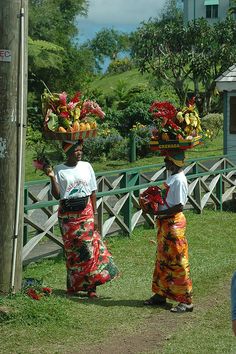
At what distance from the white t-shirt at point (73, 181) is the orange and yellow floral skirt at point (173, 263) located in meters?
0.87

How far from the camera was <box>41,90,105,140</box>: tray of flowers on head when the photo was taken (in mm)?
7789

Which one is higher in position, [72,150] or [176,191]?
[72,150]

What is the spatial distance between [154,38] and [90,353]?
3779cm

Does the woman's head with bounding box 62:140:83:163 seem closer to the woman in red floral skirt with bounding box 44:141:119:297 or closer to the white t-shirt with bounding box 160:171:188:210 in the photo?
the woman in red floral skirt with bounding box 44:141:119:297

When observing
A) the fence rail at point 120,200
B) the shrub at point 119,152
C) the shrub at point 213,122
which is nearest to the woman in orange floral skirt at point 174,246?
the fence rail at point 120,200

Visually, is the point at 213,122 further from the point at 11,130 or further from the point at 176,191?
the point at 11,130

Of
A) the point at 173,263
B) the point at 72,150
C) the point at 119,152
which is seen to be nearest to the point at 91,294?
the point at 173,263

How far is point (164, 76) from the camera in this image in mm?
40469

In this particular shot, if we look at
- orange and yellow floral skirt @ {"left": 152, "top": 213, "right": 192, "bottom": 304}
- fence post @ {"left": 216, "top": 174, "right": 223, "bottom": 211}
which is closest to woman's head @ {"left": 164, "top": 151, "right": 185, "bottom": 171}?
orange and yellow floral skirt @ {"left": 152, "top": 213, "right": 192, "bottom": 304}

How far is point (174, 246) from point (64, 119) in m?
1.74

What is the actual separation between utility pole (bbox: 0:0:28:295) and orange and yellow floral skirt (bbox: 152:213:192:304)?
1.52m

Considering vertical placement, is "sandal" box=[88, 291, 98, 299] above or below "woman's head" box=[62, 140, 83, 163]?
below

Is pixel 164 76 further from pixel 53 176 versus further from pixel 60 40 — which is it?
pixel 53 176

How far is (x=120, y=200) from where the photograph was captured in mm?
12188
